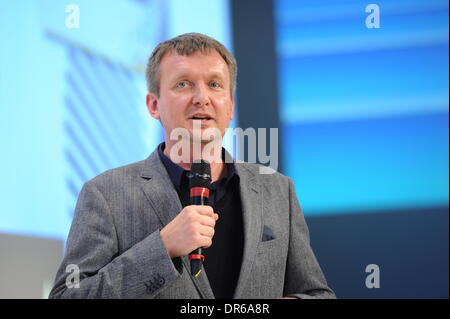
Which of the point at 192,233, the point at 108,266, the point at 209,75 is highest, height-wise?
the point at 209,75

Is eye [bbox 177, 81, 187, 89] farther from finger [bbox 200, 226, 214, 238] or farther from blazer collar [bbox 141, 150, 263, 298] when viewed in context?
finger [bbox 200, 226, 214, 238]

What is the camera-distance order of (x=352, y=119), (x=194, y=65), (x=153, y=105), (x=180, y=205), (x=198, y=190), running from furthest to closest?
(x=352, y=119) < (x=153, y=105) < (x=194, y=65) < (x=180, y=205) < (x=198, y=190)

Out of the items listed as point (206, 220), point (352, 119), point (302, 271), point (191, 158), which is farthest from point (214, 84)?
point (352, 119)

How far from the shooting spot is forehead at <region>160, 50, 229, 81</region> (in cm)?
193

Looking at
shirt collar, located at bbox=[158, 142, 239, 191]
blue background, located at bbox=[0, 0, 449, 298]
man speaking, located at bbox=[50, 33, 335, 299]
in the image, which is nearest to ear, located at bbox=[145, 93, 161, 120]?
man speaking, located at bbox=[50, 33, 335, 299]

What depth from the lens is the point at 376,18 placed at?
13.4ft

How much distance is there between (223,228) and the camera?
1.92 metres

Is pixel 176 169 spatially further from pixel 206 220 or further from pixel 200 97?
pixel 206 220

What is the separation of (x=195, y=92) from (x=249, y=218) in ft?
1.61

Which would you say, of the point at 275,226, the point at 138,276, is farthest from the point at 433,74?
the point at 138,276

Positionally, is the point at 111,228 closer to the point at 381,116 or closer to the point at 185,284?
the point at 185,284

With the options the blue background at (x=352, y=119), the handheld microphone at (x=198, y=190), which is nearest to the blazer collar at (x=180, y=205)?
the handheld microphone at (x=198, y=190)

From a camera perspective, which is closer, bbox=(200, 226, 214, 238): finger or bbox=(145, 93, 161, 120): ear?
bbox=(200, 226, 214, 238): finger
